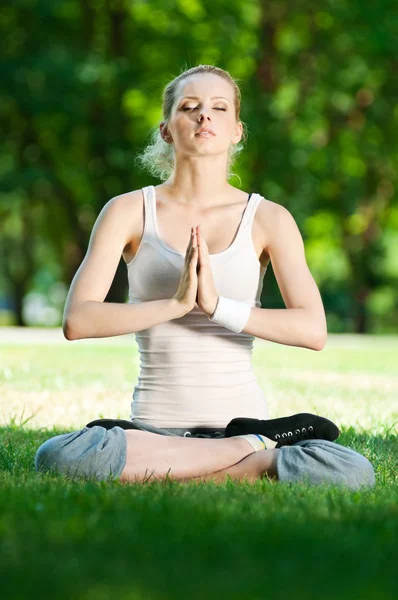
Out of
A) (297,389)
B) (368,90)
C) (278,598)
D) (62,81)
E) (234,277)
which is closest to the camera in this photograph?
(278,598)

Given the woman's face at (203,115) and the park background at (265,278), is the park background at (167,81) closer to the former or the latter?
the park background at (265,278)

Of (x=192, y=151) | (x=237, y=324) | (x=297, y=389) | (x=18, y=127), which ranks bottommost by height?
(x=297, y=389)

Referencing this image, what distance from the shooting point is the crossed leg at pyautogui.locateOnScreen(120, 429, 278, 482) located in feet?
13.8

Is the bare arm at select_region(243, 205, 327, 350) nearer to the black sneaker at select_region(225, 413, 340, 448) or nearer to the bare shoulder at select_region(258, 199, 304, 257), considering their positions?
the bare shoulder at select_region(258, 199, 304, 257)

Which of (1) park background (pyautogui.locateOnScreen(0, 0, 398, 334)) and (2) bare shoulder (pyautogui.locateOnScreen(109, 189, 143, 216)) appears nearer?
(2) bare shoulder (pyautogui.locateOnScreen(109, 189, 143, 216))

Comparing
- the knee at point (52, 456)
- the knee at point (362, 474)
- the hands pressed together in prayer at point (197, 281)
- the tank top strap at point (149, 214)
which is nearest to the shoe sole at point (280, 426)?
the knee at point (362, 474)

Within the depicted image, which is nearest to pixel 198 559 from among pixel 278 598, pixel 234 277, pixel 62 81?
pixel 278 598

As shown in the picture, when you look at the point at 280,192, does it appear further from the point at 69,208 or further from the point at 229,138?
the point at 229,138

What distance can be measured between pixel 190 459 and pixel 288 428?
1.57 ft

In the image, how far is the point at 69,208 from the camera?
84.8 ft

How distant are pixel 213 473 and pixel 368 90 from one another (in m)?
24.2

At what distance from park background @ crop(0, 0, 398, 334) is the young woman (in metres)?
18.5

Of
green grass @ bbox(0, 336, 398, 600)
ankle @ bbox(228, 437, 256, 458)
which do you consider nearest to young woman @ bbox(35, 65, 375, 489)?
ankle @ bbox(228, 437, 256, 458)

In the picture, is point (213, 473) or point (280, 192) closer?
point (213, 473)
